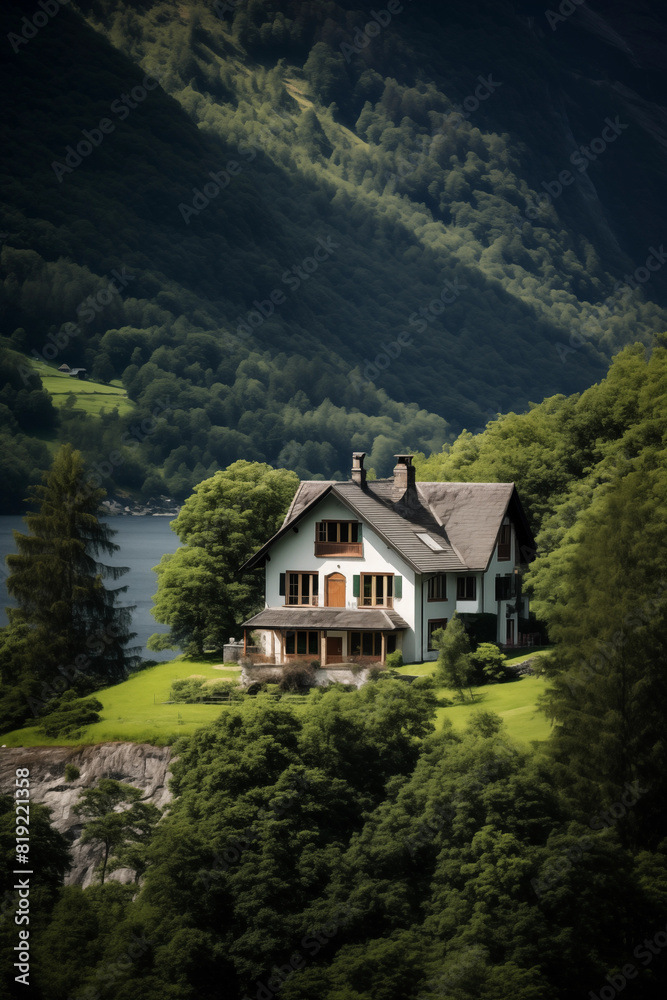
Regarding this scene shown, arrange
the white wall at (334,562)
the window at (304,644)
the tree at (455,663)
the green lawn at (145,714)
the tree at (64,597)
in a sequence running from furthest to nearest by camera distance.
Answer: the tree at (64,597) < the window at (304,644) < the white wall at (334,562) < the tree at (455,663) < the green lawn at (145,714)

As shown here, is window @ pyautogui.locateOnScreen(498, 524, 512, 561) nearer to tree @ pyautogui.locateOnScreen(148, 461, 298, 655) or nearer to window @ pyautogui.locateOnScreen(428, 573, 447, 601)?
window @ pyautogui.locateOnScreen(428, 573, 447, 601)

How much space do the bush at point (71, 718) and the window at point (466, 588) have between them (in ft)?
55.4

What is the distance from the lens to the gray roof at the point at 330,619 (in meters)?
59.4

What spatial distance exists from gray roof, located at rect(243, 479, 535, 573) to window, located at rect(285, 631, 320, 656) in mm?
4626

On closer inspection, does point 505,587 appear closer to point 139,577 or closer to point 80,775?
A: point 80,775

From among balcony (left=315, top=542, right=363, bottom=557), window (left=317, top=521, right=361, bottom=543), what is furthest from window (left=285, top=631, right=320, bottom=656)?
window (left=317, top=521, right=361, bottom=543)

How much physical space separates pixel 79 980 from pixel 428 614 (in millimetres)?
26072

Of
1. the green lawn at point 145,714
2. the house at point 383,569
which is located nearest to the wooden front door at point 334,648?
the house at point 383,569

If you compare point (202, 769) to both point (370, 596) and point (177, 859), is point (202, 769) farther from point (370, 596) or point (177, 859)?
point (370, 596)

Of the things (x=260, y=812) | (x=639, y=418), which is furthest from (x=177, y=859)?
(x=639, y=418)

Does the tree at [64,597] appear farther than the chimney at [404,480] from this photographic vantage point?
Yes

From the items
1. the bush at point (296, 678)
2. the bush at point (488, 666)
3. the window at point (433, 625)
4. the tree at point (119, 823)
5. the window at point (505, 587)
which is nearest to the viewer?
the tree at point (119, 823)

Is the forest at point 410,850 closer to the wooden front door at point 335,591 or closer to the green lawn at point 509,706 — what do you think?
the green lawn at point 509,706

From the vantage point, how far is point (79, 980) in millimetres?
38750
